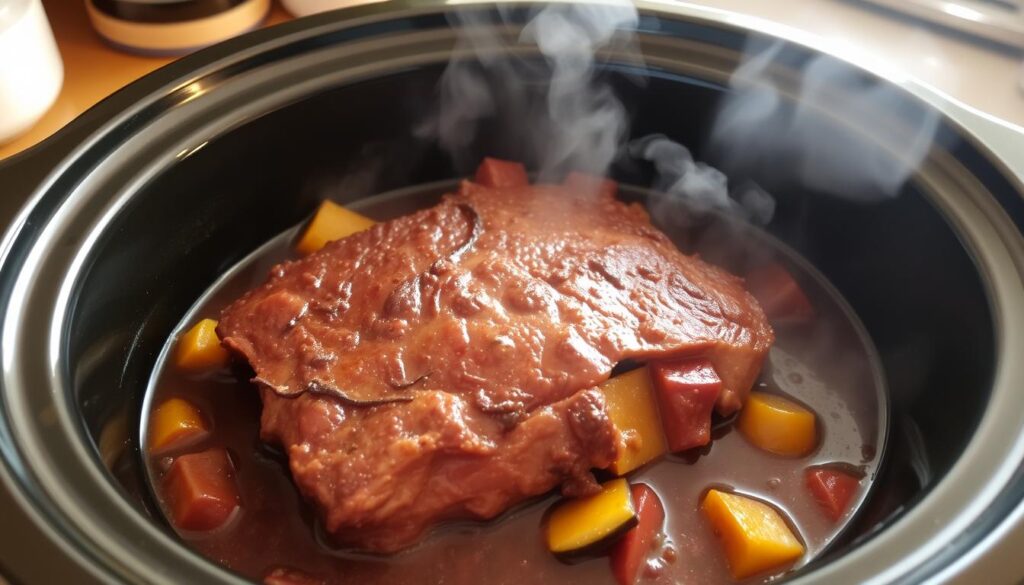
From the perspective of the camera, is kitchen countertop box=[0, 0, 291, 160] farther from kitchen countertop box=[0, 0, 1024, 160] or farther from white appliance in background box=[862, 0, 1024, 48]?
white appliance in background box=[862, 0, 1024, 48]

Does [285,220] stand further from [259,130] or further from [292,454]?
[292,454]

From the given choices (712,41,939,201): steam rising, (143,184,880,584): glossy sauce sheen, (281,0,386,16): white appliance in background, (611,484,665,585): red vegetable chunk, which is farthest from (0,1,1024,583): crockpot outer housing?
(281,0,386,16): white appliance in background

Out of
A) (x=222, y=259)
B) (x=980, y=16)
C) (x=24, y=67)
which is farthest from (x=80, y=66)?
(x=980, y=16)

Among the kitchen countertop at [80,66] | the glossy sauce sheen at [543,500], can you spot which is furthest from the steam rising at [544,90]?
the kitchen countertop at [80,66]

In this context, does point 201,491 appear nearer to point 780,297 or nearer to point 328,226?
point 328,226

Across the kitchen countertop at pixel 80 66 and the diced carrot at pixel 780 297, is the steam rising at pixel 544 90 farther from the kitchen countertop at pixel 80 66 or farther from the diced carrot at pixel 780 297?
the kitchen countertop at pixel 80 66

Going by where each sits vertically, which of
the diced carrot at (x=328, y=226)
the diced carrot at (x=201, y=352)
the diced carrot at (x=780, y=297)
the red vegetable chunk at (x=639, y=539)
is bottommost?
the diced carrot at (x=201, y=352)
